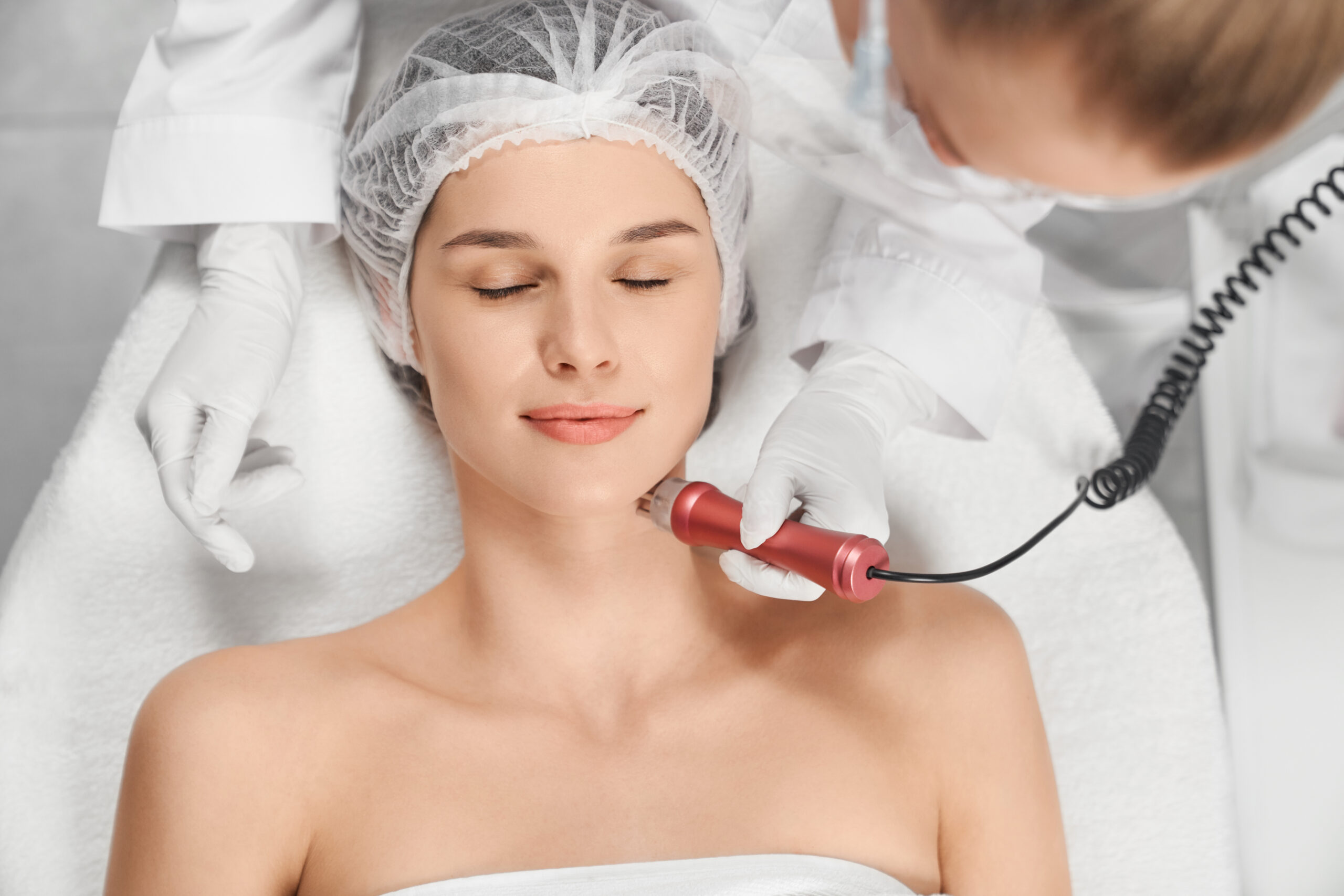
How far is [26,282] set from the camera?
2000mm

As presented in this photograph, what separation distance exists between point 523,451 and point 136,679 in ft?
2.10

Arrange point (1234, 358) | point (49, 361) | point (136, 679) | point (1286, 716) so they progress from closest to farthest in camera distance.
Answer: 1. point (136, 679)
2. point (1286, 716)
3. point (1234, 358)
4. point (49, 361)

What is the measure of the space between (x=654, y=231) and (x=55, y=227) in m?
1.55

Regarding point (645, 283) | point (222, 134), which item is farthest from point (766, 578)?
point (222, 134)

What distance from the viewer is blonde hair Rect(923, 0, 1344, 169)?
522 mm

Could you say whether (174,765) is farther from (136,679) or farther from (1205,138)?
(1205,138)

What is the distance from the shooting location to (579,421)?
0.99 metres

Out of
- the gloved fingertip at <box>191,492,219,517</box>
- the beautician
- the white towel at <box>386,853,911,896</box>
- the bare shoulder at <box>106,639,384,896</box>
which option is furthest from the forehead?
the white towel at <box>386,853,911,896</box>

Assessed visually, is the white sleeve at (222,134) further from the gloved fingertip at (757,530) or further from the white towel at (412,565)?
the gloved fingertip at (757,530)

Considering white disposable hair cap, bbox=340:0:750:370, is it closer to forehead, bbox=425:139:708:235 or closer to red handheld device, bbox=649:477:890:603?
forehead, bbox=425:139:708:235

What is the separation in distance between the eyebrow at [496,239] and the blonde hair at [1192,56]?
1.57 feet

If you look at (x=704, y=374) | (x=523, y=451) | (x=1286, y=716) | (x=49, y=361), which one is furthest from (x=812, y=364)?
(x=49, y=361)

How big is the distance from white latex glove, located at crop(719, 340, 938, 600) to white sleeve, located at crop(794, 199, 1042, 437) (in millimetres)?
27

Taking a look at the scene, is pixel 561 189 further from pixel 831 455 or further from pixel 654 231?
pixel 831 455
